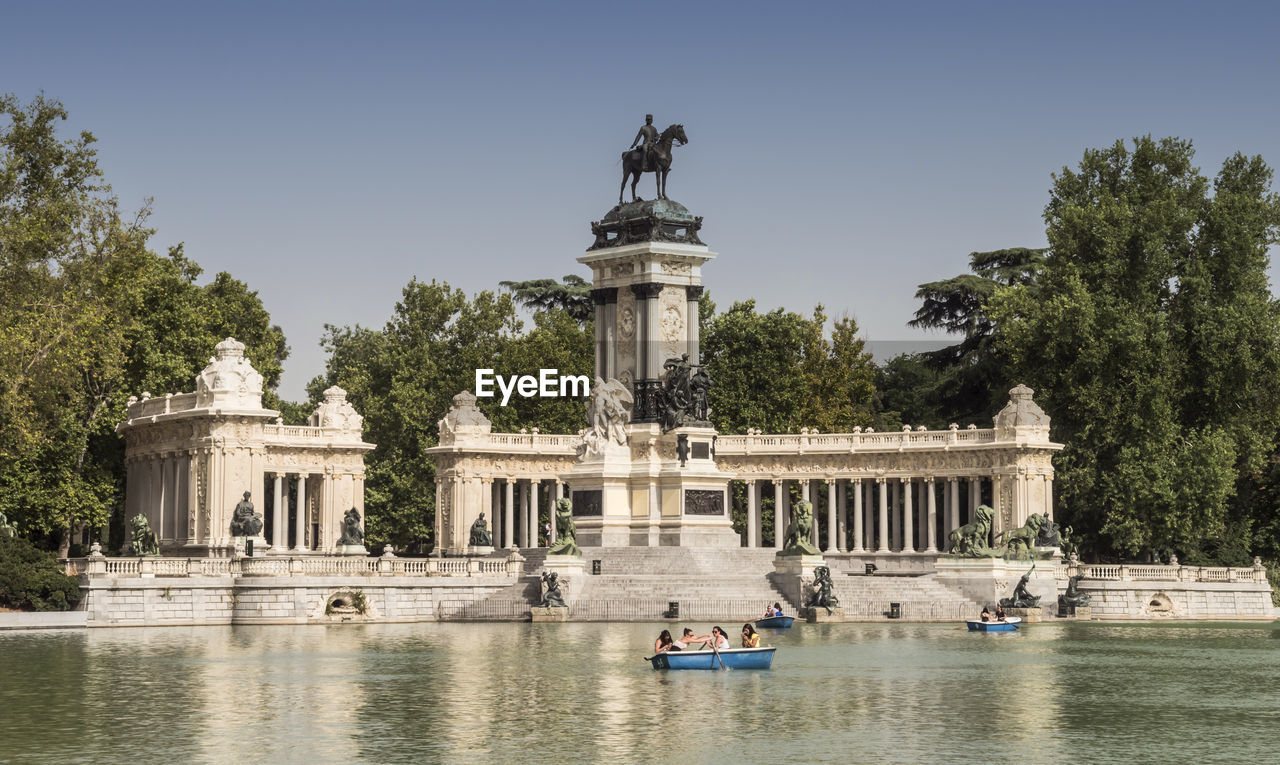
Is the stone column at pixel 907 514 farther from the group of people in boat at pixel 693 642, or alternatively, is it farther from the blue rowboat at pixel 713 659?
the blue rowboat at pixel 713 659

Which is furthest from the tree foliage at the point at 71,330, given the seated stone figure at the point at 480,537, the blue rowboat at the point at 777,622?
the blue rowboat at the point at 777,622

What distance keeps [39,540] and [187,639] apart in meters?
32.3

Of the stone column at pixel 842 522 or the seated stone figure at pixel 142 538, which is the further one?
the stone column at pixel 842 522

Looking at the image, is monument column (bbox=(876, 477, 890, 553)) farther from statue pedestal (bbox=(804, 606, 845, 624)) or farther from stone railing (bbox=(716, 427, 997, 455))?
statue pedestal (bbox=(804, 606, 845, 624))

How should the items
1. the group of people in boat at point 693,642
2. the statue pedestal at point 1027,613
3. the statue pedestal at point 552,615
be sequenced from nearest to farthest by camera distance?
1. the group of people in boat at point 693,642
2. the statue pedestal at point 552,615
3. the statue pedestal at point 1027,613

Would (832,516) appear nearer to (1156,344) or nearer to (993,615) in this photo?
(1156,344)

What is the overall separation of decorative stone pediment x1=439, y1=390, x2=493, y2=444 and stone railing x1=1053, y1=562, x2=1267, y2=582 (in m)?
28.3

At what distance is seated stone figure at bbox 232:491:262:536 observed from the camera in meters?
63.7

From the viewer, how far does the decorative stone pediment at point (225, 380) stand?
240ft

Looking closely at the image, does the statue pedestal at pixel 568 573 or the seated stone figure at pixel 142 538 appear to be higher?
the seated stone figure at pixel 142 538

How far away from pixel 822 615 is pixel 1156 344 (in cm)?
2695

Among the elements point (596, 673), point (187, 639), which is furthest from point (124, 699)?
point (187, 639)

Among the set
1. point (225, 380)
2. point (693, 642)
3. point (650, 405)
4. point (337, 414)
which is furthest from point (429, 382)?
point (693, 642)

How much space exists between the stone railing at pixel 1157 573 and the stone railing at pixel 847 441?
1371 cm
